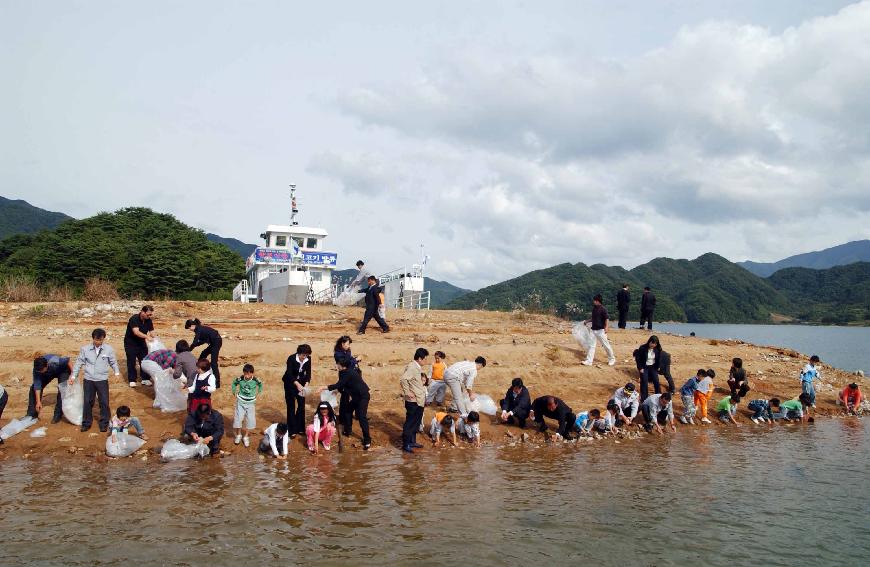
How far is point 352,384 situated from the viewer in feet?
37.2

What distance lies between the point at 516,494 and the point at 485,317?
17.0 meters

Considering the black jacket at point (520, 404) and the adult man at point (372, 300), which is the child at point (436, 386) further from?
the adult man at point (372, 300)

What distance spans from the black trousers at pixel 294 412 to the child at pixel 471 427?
128 inches

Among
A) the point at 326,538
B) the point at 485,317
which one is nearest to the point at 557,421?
the point at 326,538

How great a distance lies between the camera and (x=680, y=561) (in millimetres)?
6965

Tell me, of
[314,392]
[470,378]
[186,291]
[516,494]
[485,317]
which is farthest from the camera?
[186,291]

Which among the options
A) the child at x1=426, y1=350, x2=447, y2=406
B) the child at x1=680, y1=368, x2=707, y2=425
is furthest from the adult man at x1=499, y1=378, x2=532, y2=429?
the child at x1=680, y1=368, x2=707, y2=425

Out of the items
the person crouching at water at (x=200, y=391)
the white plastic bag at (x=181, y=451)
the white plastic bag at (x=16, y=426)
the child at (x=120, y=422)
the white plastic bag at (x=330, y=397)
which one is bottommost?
the white plastic bag at (x=181, y=451)

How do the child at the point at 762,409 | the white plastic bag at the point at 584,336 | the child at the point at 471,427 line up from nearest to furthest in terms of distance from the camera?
the child at the point at 471,427 < the child at the point at 762,409 < the white plastic bag at the point at 584,336

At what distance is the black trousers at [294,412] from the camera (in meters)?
11.3

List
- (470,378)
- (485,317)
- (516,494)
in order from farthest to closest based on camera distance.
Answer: (485,317)
(470,378)
(516,494)

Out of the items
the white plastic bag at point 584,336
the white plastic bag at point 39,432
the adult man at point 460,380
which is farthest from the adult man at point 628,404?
the white plastic bag at point 39,432

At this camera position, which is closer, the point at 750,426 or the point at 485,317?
the point at 750,426

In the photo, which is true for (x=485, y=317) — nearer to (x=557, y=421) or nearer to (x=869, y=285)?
(x=557, y=421)
